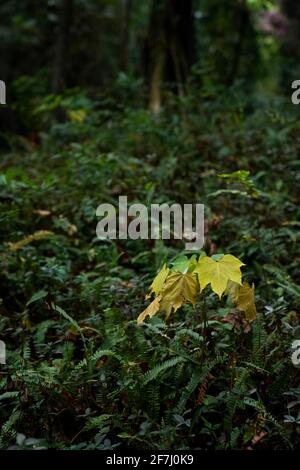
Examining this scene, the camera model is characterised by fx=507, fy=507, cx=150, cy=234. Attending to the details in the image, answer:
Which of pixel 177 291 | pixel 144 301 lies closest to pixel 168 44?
pixel 144 301

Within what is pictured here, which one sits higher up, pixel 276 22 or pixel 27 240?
pixel 276 22

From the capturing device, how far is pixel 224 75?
12.0 metres

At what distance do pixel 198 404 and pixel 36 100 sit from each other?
8.03 metres

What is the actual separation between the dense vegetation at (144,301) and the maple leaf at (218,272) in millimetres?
524

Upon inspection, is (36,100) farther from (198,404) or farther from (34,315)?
(198,404)

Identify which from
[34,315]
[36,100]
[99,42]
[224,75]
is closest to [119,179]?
[34,315]

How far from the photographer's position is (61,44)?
9180mm

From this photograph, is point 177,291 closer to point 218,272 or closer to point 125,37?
point 218,272

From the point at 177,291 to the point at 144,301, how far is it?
1.06 metres

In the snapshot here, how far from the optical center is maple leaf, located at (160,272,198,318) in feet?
8.67

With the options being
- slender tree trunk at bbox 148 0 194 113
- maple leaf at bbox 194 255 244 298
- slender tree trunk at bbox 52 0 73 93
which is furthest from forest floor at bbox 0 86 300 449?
slender tree trunk at bbox 52 0 73 93

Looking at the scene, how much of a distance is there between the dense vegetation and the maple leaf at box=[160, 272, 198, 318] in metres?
0.45

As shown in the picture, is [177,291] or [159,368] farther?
[159,368]
